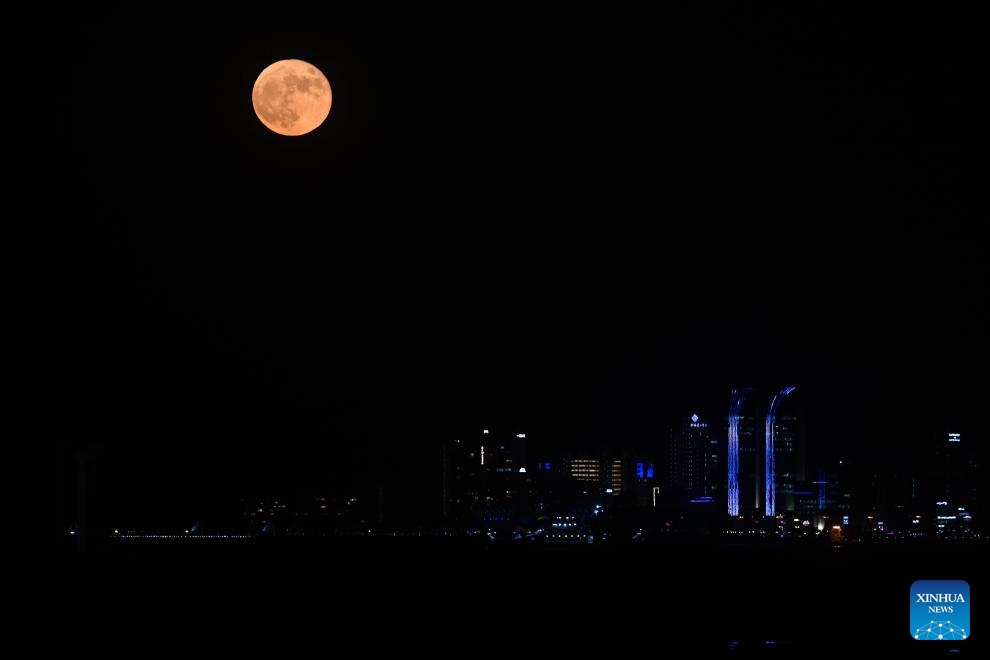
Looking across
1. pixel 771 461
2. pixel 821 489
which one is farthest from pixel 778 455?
pixel 821 489

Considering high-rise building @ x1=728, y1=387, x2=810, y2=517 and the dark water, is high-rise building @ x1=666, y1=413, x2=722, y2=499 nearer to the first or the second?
high-rise building @ x1=728, y1=387, x2=810, y2=517

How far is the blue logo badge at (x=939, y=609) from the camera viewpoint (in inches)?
215

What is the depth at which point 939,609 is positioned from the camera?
218 inches

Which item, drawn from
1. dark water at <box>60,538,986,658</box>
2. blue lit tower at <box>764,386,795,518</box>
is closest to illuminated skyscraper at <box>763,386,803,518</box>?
blue lit tower at <box>764,386,795,518</box>

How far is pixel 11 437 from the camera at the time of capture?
294 inches

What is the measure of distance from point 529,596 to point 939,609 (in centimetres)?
232

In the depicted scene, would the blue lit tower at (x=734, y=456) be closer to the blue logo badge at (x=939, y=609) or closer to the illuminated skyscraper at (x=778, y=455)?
the illuminated skyscraper at (x=778, y=455)

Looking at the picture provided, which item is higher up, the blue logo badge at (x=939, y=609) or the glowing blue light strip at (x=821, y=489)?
the blue logo badge at (x=939, y=609)

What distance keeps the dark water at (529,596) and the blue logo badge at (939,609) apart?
0.06m

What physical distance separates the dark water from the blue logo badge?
64 mm

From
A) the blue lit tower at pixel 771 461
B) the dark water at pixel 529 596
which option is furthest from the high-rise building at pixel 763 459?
the dark water at pixel 529 596

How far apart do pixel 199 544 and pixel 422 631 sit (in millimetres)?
2332

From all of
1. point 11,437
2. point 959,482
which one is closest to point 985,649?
point 11,437

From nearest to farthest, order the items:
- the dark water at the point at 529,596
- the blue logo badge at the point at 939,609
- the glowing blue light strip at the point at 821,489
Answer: the blue logo badge at the point at 939,609 < the dark water at the point at 529,596 < the glowing blue light strip at the point at 821,489
